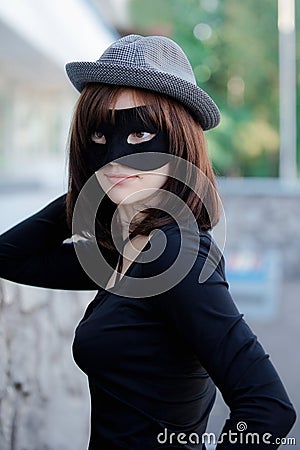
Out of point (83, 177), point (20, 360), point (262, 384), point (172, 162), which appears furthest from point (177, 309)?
point (20, 360)

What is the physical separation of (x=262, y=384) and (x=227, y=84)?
2131 centimetres

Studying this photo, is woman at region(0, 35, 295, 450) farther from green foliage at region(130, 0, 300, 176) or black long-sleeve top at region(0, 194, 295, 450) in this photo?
green foliage at region(130, 0, 300, 176)

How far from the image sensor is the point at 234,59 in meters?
21.3

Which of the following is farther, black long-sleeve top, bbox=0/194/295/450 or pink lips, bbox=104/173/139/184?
pink lips, bbox=104/173/139/184

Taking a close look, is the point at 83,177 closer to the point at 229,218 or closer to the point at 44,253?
the point at 44,253

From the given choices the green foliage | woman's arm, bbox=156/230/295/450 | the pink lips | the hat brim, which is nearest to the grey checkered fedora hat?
the hat brim

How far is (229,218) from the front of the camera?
9.22 m

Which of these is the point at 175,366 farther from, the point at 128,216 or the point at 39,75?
the point at 39,75

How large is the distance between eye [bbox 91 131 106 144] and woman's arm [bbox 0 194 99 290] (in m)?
0.35

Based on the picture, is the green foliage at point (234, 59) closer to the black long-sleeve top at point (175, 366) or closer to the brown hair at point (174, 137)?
the brown hair at point (174, 137)

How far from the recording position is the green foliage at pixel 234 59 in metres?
20.8

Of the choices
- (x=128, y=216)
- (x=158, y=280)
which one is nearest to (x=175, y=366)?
(x=158, y=280)

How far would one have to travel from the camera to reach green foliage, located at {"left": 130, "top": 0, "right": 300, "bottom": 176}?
20.8 meters

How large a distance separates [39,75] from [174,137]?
6757mm
